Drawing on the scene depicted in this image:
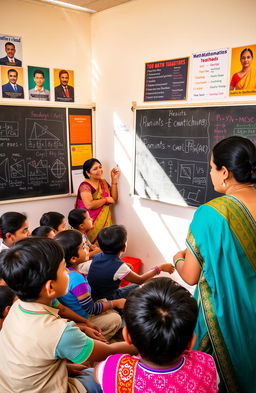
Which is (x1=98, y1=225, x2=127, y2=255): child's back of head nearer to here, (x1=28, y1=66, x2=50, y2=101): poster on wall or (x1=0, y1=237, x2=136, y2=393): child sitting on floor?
(x1=0, y1=237, x2=136, y2=393): child sitting on floor

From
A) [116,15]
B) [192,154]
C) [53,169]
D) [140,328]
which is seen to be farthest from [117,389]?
[116,15]

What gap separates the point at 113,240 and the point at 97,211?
1.49 meters

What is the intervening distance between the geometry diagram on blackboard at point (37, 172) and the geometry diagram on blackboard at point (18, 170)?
0.07 metres

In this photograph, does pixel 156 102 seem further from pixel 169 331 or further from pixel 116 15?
pixel 169 331

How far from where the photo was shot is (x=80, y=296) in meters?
1.90

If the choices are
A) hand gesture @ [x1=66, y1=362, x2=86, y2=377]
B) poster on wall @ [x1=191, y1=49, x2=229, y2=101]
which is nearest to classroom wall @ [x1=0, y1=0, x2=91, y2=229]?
poster on wall @ [x1=191, y1=49, x2=229, y2=101]

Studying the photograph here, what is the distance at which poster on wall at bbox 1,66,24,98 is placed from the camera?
3314 mm

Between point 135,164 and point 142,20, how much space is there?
56.7 inches

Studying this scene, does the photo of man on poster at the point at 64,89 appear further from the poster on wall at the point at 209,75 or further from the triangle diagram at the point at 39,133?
the poster on wall at the point at 209,75

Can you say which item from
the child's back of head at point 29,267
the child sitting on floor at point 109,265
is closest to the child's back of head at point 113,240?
the child sitting on floor at point 109,265

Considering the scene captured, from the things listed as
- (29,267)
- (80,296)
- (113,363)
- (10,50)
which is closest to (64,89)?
(10,50)

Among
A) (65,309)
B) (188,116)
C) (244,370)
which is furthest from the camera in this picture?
(188,116)

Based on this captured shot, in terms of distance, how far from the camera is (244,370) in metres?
1.57

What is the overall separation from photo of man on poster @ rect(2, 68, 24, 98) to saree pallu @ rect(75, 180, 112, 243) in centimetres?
116
